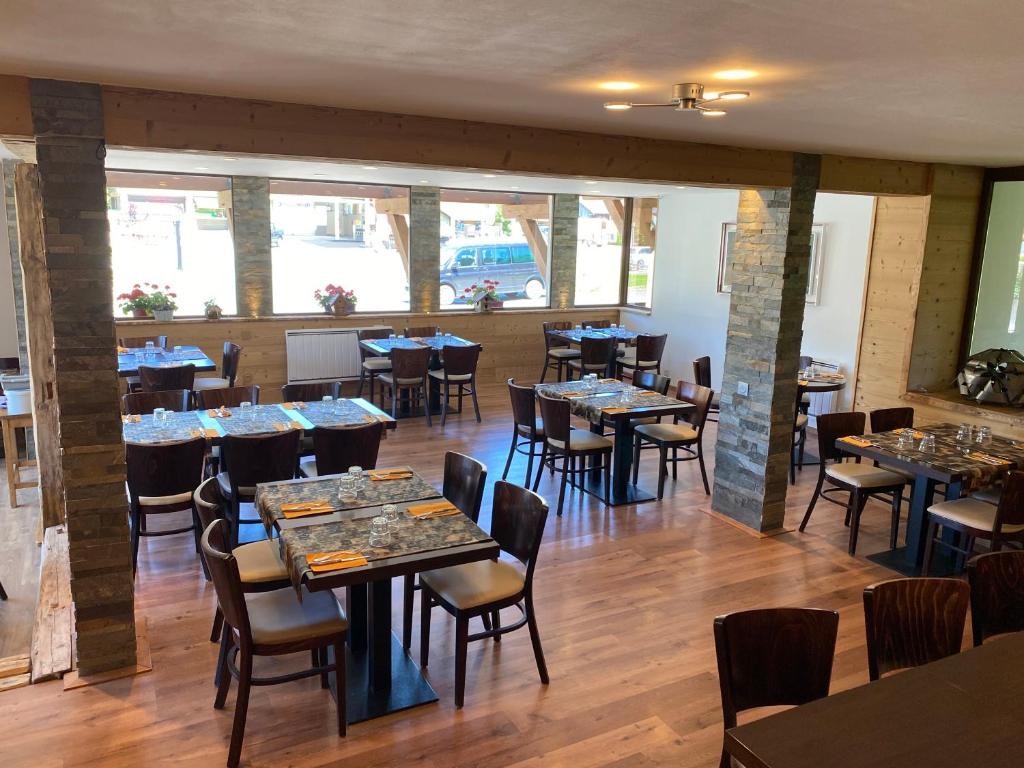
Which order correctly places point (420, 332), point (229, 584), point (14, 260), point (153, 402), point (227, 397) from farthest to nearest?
point (420, 332) < point (14, 260) < point (227, 397) < point (153, 402) < point (229, 584)

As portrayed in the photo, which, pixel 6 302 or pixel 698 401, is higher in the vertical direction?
pixel 6 302

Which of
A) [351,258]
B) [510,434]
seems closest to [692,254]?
[510,434]

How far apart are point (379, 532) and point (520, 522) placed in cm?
67

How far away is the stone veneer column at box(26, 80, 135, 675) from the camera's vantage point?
3182 mm

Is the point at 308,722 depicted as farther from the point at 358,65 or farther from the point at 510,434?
the point at 510,434

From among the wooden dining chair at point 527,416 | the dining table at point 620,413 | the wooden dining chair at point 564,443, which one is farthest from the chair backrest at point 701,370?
A: the wooden dining chair at point 527,416

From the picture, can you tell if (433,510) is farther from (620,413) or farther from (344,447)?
(620,413)

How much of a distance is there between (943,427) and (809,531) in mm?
1235

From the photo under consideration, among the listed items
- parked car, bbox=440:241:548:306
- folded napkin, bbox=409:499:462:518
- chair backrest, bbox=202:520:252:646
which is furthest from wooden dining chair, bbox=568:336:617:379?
chair backrest, bbox=202:520:252:646

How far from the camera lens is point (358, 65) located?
2824mm

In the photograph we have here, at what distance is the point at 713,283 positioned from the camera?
9492 mm

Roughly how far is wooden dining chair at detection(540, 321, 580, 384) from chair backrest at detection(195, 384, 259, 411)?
4593 millimetres

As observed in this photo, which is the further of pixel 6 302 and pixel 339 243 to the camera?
pixel 339 243

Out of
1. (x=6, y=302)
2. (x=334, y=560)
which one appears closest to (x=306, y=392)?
(x=334, y=560)
